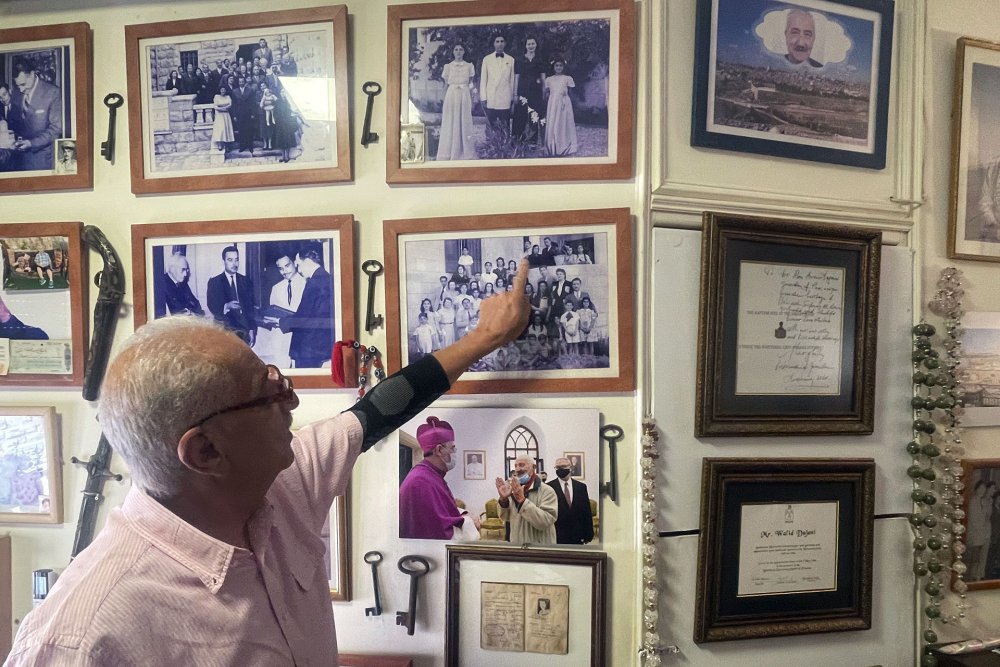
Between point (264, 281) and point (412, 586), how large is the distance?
2.24ft

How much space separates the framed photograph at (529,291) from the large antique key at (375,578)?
38 cm

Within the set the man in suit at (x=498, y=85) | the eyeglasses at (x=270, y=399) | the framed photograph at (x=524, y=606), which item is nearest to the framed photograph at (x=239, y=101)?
the man in suit at (x=498, y=85)

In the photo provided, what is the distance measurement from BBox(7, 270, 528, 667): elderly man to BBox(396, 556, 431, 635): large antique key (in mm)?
297

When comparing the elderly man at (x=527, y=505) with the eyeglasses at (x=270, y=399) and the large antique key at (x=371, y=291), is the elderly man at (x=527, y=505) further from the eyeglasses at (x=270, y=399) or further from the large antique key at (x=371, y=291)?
the eyeglasses at (x=270, y=399)

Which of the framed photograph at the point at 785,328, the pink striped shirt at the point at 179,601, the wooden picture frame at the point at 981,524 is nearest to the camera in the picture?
the pink striped shirt at the point at 179,601

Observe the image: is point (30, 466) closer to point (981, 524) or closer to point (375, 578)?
point (375, 578)

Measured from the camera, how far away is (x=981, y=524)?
1.18 meters

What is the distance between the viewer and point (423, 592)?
43.8 inches

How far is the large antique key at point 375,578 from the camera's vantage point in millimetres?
1104

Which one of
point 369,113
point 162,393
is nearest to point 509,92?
point 369,113

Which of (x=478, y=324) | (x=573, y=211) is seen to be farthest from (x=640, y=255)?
(x=478, y=324)

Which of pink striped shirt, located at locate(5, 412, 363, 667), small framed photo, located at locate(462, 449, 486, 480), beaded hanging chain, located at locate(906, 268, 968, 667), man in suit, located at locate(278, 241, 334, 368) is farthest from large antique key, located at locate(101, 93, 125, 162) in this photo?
beaded hanging chain, located at locate(906, 268, 968, 667)

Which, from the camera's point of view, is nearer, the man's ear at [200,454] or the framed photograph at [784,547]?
the man's ear at [200,454]

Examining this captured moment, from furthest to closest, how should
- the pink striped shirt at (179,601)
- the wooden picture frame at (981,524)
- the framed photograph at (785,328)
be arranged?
1. the wooden picture frame at (981,524)
2. the framed photograph at (785,328)
3. the pink striped shirt at (179,601)
